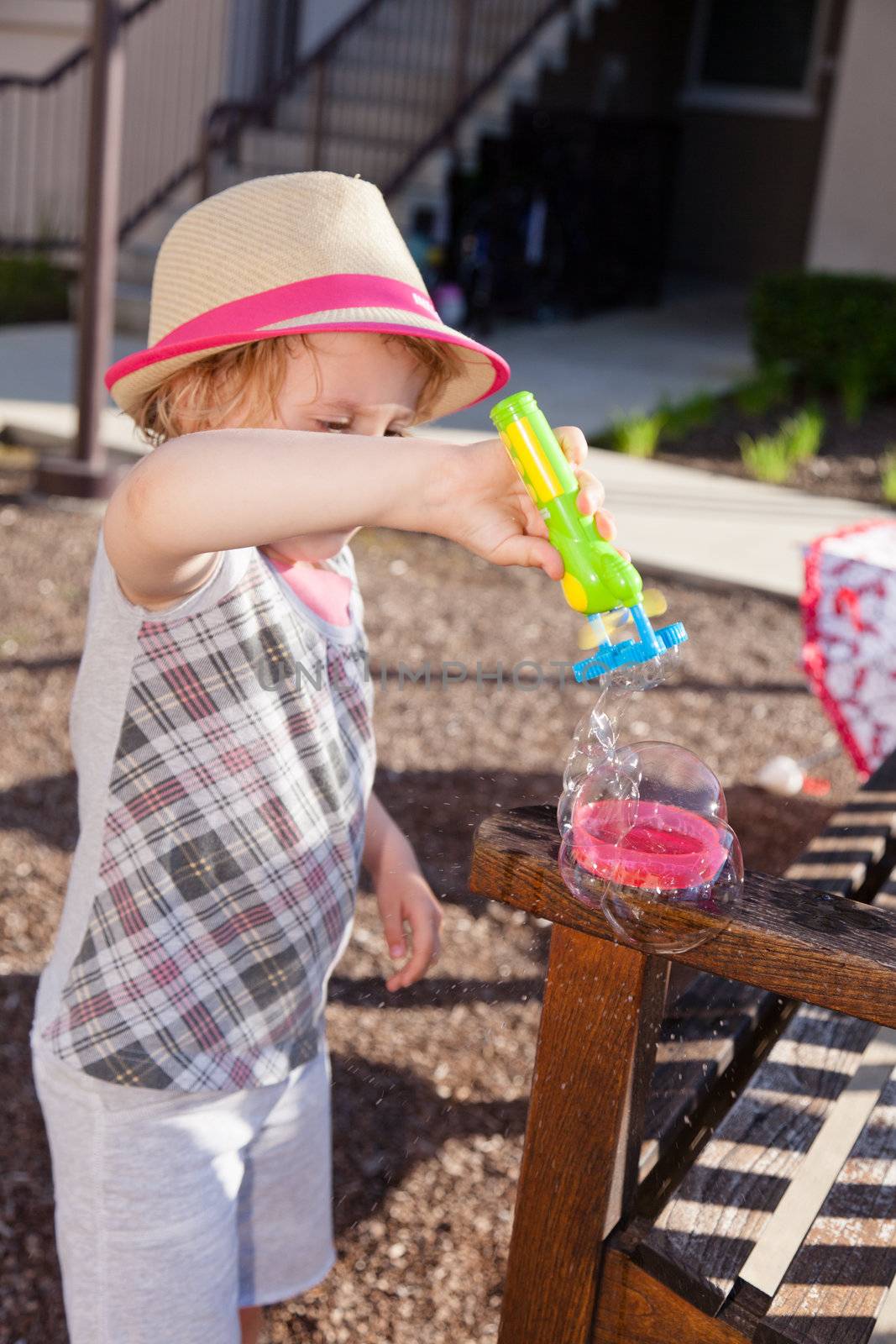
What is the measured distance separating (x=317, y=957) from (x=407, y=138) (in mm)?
10203

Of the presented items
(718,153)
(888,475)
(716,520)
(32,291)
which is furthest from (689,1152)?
(718,153)

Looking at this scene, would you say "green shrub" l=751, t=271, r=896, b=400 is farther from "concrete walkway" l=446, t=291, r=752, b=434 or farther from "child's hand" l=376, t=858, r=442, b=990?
"child's hand" l=376, t=858, r=442, b=990

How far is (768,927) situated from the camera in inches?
52.7

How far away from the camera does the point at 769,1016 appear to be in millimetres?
2168

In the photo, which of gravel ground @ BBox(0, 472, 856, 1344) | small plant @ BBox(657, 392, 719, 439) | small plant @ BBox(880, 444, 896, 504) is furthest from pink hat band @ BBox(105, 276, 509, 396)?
small plant @ BBox(657, 392, 719, 439)

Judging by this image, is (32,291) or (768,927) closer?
(768,927)

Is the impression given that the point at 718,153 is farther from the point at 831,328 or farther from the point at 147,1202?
the point at 147,1202

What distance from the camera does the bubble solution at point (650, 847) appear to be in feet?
4.36

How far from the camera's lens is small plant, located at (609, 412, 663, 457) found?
719cm

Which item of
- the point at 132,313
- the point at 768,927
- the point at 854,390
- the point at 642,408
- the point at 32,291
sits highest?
the point at 768,927

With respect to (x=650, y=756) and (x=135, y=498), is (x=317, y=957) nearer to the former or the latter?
(x=650, y=756)

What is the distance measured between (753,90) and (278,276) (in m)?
15.3

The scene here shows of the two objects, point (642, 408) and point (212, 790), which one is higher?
point (212, 790)

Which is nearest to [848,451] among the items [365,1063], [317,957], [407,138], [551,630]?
[551,630]
